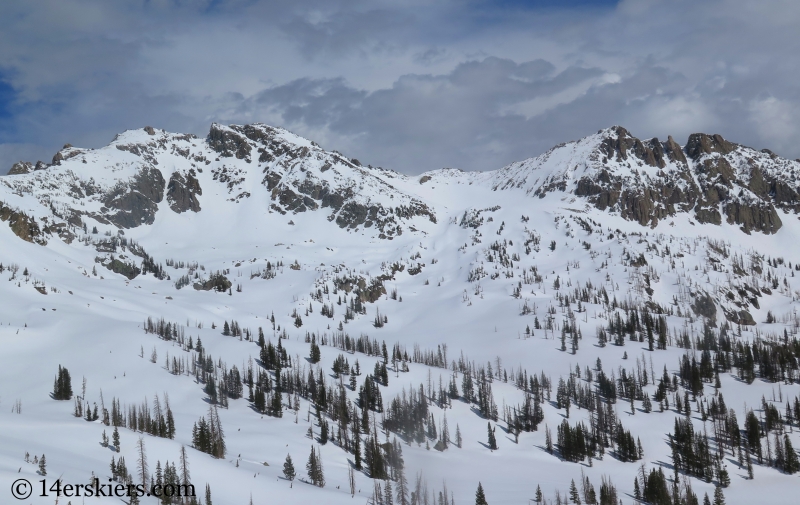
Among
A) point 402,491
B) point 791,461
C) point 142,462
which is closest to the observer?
point 142,462

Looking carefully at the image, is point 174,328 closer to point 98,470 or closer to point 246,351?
point 246,351

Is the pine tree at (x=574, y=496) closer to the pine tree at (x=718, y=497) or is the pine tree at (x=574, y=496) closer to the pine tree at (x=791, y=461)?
the pine tree at (x=718, y=497)

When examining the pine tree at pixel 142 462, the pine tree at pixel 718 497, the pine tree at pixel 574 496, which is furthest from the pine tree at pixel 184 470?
the pine tree at pixel 718 497

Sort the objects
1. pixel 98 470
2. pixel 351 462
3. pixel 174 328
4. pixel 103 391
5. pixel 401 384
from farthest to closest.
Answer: pixel 174 328 → pixel 401 384 → pixel 103 391 → pixel 351 462 → pixel 98 470

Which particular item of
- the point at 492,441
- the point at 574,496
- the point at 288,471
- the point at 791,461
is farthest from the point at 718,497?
the point at 288,471

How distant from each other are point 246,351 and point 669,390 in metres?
137

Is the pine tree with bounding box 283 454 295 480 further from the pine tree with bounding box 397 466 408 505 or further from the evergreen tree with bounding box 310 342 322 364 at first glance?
the evergreen tree with bounding box 310 342 322 364

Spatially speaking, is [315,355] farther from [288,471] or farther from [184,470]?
[184,470]

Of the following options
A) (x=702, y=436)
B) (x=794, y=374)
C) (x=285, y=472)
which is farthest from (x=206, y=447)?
(x=794, y=374)

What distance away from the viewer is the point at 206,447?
106 metres

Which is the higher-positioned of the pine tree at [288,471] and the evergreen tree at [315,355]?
the evergreen tree at [315,355]

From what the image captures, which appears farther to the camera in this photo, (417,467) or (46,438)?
(417,467)

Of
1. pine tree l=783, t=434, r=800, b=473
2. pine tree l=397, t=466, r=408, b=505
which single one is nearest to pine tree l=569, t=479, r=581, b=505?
pine tree l=397, t=466, r=408, b=505

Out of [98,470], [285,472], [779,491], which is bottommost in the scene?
[779,491]
